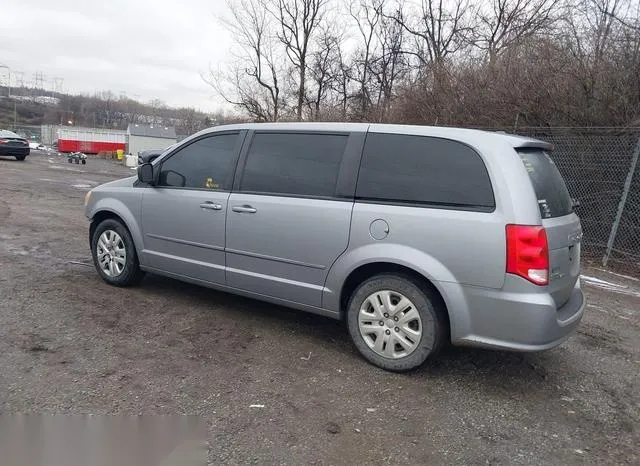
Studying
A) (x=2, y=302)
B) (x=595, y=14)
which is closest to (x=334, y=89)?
(x=595, y=14)

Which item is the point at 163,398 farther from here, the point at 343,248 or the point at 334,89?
the point at 334,89

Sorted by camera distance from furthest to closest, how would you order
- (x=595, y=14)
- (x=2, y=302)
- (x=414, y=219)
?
(x=595, y=14)
(x=2, y=302)
(x=414, y=219)

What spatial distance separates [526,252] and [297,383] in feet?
5.81

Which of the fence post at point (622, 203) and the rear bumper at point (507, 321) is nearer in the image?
the rear bumper at point (507, 321)

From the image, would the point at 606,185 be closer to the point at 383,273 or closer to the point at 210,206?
the point at 383,273

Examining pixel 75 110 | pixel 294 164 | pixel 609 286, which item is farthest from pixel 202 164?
pixel 75 110

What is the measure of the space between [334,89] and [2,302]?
79.0 ft

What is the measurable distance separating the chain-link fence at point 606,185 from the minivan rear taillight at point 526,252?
221 inches

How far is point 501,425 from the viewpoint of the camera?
305 cm

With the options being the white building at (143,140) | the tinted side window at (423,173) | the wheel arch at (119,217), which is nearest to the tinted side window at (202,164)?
the wheel arch at (119,217)

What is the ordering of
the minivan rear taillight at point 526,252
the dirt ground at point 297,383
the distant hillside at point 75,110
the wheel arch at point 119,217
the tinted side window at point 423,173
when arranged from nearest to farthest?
the dirt ground at point 297,383
the minivan rear taillight at point 526,252
the tinted side window at point 423,173
the wheel arch at point 119,217
the distant hillside at point 75,110

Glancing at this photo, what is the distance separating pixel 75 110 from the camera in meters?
105

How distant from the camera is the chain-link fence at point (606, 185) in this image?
25.4 ft

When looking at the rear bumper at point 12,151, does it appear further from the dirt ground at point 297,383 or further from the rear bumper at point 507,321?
the rear bumper at point 507,321
